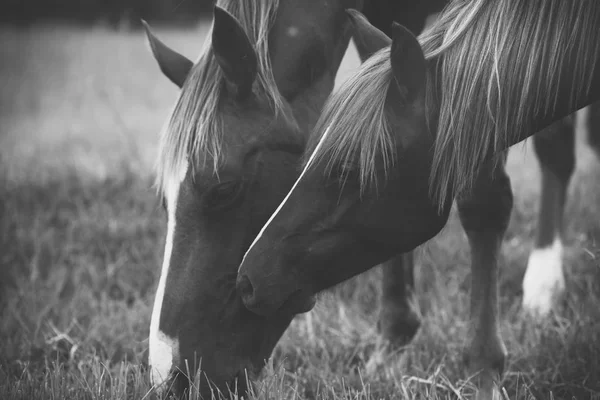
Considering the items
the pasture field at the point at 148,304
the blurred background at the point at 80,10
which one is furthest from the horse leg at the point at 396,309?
the blurred background at the point at 80,10

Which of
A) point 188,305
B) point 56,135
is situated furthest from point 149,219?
point 56,135

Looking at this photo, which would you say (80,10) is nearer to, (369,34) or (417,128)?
(369,34)

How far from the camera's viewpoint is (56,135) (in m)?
7.00

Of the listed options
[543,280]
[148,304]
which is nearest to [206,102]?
[148,304]

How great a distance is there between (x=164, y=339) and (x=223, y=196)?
48 cm

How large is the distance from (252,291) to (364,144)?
1.81ft

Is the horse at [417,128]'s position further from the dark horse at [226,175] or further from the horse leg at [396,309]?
the horse leg at [396,309]

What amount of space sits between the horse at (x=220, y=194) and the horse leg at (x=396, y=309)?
0.74 m

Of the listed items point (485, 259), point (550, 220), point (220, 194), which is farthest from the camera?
point (550, 220)

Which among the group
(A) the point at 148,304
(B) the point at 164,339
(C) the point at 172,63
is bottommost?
(A) the point at 148,304

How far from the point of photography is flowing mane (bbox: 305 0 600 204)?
1.74m

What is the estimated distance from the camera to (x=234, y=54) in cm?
209

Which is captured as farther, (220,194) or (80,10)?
(80,10)

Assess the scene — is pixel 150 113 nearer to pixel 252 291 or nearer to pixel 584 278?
pixel 584 278
